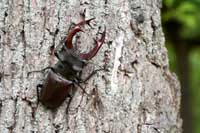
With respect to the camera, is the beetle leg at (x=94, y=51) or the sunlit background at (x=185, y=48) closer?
the beetle leg at (x=94, y=51)

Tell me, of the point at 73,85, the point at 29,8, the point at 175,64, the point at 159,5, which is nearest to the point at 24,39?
the point at 29,8

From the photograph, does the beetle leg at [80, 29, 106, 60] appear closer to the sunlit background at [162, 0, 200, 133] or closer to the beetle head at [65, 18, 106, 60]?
the beetle head at [65, 18, 106, 60]

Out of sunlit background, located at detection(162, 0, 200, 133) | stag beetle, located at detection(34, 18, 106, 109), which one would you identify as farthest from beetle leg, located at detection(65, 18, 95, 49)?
sunlit background, located at detection(162, 0, 200, 133)

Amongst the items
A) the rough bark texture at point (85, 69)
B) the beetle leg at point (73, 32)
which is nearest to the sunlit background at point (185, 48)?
the rough bark texture at point (85, 69)

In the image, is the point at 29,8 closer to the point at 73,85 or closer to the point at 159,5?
the point at 73,85

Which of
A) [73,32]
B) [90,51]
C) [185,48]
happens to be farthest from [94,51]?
[185,48]

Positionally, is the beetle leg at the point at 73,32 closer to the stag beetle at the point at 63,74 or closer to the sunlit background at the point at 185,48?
the stag beetle at the point at 63,74
